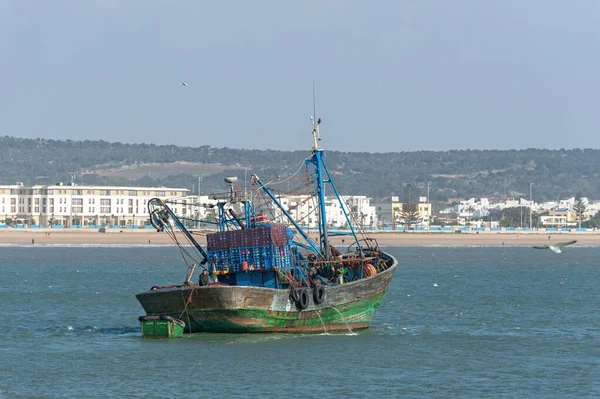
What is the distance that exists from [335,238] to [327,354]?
13132 cm

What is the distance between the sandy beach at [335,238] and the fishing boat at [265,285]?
101 metres

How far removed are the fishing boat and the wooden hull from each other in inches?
1.3

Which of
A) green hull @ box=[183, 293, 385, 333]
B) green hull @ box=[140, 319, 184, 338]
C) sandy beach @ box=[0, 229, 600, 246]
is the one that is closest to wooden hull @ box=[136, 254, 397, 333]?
green hull @ box=[183, 293, 385, 333]

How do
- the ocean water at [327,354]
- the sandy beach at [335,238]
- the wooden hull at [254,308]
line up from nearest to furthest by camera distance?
the ocean water at [327,354] → the wooden hull at [254,308] → the sandy beach at [335,238]

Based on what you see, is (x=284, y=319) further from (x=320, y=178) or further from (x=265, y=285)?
(x=320, y=178)

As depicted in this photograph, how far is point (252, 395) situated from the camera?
3203cm

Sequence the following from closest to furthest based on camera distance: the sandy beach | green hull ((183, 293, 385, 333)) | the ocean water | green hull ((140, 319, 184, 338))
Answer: the ocean water < green hull ((183, 293, 385, 333)) < green hull ((140, 319, 184, 338)) < the sandy beach

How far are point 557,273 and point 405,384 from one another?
60.1 m

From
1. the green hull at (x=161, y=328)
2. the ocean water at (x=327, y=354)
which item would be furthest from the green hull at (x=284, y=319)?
the green hull at (x=161, y=328)

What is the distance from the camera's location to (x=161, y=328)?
40.4m

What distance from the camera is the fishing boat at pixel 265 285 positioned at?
39.7 metres

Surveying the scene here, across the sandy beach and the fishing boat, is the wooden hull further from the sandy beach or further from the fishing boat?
the sandy beach

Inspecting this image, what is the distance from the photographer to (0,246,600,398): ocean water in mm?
33156

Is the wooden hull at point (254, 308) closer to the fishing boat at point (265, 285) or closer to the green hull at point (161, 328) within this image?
the fishing boat at point (265, 285)
